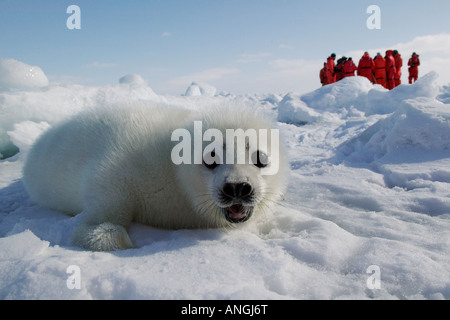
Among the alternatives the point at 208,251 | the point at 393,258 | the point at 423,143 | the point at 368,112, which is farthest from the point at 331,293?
the point at 368,112

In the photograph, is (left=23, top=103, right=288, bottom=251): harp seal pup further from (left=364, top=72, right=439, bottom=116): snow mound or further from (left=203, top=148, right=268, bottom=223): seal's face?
(left=364, top=72, right=439, bottom=116): snow mound

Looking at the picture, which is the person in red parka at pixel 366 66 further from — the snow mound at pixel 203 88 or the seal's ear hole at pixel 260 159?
the seal's ear hole at pixel 260 159

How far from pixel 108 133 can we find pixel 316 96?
1084 cm

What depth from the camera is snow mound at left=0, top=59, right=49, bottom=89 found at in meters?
6.33

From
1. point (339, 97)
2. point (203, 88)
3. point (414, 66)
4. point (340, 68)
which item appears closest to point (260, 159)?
point (339, 97)

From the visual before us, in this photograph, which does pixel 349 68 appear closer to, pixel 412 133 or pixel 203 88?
pixel 203 88

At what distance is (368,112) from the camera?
1041cm

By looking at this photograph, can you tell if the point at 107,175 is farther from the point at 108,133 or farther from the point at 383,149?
the point at 383,149

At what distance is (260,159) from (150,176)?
2.30 ft

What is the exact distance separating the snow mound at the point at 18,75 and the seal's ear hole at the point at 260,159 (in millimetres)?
6066

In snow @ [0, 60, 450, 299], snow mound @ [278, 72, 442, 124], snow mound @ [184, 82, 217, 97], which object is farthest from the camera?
snow mound @ [184, 82, 217, 97]

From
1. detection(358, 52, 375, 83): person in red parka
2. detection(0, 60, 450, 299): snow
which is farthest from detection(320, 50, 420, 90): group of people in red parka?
detection(0, 60, 450, 299): snow

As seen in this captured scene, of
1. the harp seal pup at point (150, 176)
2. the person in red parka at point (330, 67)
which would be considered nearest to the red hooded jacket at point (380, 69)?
the person in red parka at point (330, 67)

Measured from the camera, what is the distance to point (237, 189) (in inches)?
73.3
